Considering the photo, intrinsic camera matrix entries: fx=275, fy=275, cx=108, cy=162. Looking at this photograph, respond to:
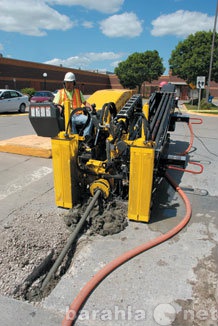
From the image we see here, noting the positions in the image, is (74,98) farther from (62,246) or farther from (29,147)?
(62,246)

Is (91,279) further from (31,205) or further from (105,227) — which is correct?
(31,205)

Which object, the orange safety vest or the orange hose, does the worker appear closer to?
the orange safety vest

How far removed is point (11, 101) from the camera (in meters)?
16.4

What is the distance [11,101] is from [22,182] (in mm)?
12995

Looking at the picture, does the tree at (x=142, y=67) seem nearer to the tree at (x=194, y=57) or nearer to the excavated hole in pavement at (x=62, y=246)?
the tree at (x=194, y=57)

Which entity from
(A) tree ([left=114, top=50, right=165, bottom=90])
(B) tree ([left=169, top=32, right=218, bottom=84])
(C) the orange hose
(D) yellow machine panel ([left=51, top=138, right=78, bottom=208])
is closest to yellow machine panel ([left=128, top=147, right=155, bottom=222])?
(C) the orange hose

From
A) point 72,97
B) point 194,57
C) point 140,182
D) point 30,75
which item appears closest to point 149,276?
point 140,182

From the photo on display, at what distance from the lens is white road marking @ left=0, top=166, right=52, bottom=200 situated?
14.4ft

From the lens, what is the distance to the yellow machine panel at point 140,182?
125 inches

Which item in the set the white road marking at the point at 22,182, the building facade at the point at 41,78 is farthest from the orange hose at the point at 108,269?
the building facade at the point at 41,78

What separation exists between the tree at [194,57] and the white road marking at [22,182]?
2676 centimetres

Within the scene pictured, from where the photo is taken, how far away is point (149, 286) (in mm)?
2406

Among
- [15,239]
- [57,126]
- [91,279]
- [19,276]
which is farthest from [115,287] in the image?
[57,126]

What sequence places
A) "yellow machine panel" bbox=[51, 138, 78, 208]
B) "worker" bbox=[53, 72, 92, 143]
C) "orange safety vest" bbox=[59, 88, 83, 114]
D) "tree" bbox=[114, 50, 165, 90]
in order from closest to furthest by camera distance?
1. "yellow machine panel" bbox=[51, 138, 78, 208]
2. "worker" bbox=[53, 72, 92, 143]
3. "orange safety vest" bbox=[59, 88, 83, 114]
4. "tree" bbox=[114, 50, 165, 90]
